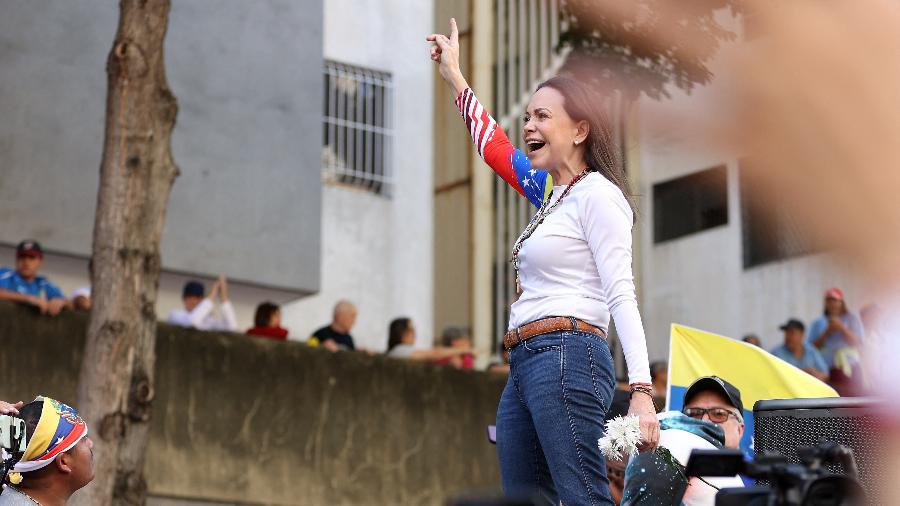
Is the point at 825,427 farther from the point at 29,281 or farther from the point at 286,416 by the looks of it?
the point at 29,281

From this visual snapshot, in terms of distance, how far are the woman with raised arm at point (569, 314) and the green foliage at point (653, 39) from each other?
0.22m

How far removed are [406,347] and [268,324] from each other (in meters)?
1.18

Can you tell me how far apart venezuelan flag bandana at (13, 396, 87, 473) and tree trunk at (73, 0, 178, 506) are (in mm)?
3292

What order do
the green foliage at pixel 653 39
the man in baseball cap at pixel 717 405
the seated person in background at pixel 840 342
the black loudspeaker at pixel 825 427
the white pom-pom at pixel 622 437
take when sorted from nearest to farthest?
the green foliage at pixel 653 39
the white pom-pom at pixel 622 437
the black loudspeaker at pixel 825 427
the man in baseball cap at pixel 717 405
the seated person in background at pixel 840 342

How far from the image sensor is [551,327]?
451cm

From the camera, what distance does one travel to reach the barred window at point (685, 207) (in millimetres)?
20844

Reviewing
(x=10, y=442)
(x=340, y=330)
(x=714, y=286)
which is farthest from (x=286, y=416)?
(x=714, y=286)

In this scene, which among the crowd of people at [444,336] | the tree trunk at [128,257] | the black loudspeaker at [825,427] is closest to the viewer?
the black loudspeaker at [825,427]

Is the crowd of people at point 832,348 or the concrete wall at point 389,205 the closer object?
the crowd of people at point 832,348

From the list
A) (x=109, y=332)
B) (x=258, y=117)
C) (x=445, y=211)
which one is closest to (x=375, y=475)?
(x=109, y=332)

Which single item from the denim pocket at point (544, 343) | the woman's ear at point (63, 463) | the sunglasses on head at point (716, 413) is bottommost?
the woman's ear at point (63, 463)

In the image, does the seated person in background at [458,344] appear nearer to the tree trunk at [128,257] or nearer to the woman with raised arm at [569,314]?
the tree trunk at [128,257]

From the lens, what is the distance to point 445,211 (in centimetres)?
1939

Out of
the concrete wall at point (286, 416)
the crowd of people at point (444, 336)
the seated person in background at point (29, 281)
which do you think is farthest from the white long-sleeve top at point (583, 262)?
the crowd of people at point (444, 336)
